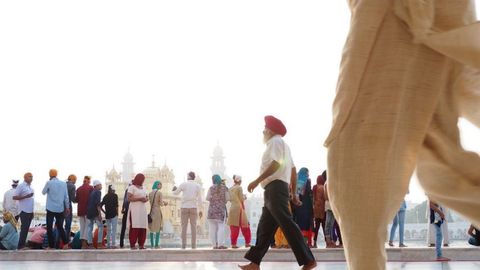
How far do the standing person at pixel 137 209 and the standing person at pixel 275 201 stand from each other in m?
7.57

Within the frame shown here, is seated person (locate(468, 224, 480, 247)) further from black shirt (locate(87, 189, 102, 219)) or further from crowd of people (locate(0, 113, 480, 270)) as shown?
black shirt (locate(87, 189, 102, 219))

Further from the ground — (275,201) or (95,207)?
(275,201)

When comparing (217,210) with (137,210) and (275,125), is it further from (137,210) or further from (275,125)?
(275,125)

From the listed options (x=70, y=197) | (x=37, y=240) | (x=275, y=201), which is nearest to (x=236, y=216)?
A: (x=70, y=197)

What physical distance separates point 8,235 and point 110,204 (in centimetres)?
238

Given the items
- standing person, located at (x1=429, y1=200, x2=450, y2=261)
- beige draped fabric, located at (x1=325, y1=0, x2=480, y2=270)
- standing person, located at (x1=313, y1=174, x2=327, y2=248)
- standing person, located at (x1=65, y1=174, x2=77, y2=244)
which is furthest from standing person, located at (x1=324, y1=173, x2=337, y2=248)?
beige draped fabric, located at (x1=325, y1=0, x2=480, y2=270)

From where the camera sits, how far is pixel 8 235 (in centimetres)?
1383

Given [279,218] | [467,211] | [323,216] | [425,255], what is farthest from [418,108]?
[323,216]

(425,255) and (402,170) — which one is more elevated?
(402,170)

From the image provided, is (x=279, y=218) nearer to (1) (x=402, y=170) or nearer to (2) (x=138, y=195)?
(1) (x=402, y=170)

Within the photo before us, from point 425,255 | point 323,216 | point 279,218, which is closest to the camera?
point 279,218

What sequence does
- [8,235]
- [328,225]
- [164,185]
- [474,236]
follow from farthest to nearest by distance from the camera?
[164,185] < [8,235] < [328,225] < [474,236]

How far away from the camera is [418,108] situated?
238 centimetres

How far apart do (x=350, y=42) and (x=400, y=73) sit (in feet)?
0.77
